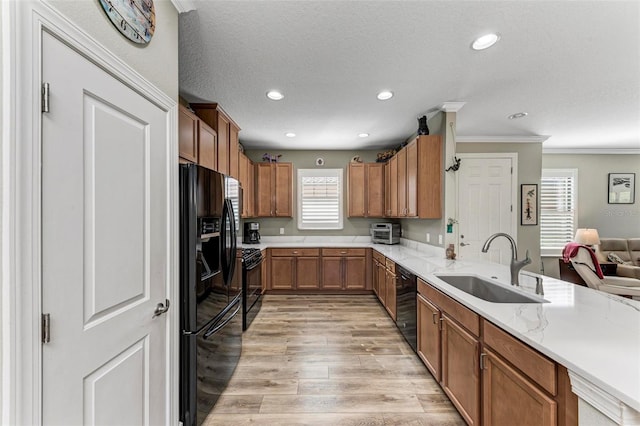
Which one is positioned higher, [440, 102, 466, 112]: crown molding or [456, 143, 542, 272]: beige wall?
[440, 102, 466, 112]: crown molding

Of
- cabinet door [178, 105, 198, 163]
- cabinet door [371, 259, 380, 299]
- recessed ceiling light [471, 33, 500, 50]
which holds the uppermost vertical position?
recessed ceiling light [471, 33, 500, 50]

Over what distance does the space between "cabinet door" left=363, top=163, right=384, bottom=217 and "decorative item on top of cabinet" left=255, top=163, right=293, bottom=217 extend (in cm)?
140

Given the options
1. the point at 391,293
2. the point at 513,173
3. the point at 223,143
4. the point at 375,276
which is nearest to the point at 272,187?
the point at 223,143

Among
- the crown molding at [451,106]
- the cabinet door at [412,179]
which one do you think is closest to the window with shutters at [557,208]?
the cabinet door at [412,179]

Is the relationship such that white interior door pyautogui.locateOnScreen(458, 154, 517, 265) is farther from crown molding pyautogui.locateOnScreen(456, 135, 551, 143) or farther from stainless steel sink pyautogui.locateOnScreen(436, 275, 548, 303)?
stainless steel sink pyautogui.locateOnScreen(436, 275, 548, 303)

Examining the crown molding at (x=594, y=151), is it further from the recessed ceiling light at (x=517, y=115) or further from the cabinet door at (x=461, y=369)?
the cabinet door at (x=461, y=369)

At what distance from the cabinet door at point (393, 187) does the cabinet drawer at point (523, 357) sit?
2.86 metres

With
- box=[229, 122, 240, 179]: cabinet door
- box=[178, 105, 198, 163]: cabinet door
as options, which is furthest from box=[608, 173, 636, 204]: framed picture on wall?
box=[178, 105, 198, 163]: cabinet door

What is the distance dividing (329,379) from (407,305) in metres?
1.05

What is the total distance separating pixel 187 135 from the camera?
2.15m

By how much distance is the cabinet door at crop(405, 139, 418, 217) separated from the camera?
3424mm

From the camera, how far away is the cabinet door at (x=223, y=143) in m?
2.89

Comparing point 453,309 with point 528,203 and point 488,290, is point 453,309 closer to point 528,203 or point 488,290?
point 488,290

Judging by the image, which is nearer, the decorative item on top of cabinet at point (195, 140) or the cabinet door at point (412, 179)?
the decorative item on top of cabinet at point (195, 140)
